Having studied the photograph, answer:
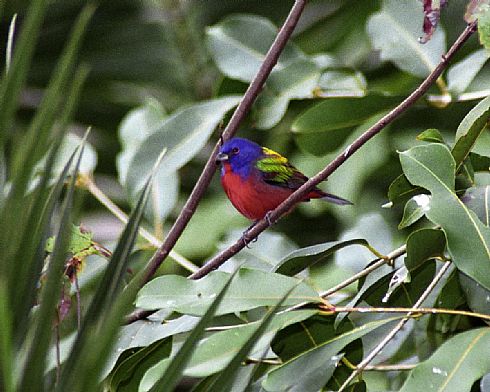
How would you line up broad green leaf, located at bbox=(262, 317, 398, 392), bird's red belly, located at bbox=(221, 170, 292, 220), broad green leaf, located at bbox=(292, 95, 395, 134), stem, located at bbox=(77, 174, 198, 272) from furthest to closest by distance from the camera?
bird's red belly, located at bbox=(221, 170, 292, 220) → broad green leaf, located at bbox=(292, 95, 395, 134) → stem, located at bbox=(77, 174, 198, 272) → broad green leaf, located at bbox=(262, 317, 398, 392)

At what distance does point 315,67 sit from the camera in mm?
2125

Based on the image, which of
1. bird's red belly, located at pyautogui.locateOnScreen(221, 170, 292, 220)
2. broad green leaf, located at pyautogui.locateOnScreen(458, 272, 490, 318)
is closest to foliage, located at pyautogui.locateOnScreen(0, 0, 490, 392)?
broad green leaf, located at pyautogui.locateOnScreen(458, 272, 490, 318)

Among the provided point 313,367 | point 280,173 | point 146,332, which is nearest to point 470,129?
point 313,367

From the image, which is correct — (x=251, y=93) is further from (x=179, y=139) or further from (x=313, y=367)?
(x=179, y=139)

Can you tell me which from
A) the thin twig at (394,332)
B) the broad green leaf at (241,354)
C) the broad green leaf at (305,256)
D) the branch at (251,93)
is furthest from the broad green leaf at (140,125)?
the broad green leaf at (241,354)

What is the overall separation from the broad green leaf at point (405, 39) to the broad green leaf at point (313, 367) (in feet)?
3.11

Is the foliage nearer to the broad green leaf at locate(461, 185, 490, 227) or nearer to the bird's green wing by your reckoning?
the broad green leaf at locate(461, 185, 490, 227)

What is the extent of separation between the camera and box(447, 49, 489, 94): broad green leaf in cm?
198

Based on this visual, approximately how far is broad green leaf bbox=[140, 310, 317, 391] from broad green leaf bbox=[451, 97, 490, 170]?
35cm

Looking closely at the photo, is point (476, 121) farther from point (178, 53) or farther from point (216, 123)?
point (178, 53)

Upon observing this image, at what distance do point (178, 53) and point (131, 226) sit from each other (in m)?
2.95

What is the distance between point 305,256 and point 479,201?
283 millimetres

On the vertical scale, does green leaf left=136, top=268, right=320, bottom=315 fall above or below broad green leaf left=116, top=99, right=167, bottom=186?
above

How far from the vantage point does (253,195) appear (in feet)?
8.01
